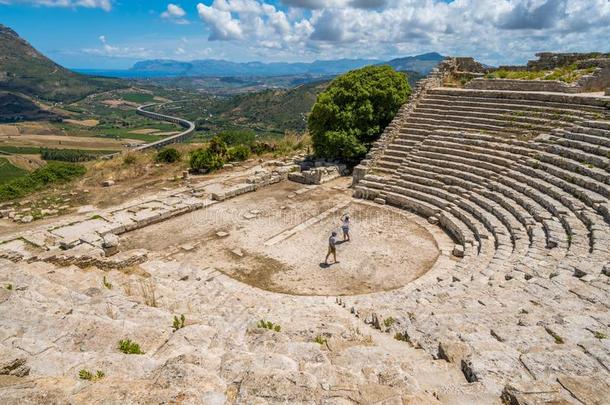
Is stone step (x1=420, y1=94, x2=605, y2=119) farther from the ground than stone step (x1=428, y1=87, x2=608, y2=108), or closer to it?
closer to it

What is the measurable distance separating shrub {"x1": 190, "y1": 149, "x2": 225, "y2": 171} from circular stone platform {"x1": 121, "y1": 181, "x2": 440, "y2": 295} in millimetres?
5550

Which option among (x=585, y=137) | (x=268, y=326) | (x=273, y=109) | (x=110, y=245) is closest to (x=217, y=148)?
(x=110, y=245)

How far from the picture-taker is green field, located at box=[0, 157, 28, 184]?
43297mm

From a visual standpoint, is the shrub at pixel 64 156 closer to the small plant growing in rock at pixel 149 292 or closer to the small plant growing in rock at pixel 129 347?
the small plant growing in rock at pixel 149 292

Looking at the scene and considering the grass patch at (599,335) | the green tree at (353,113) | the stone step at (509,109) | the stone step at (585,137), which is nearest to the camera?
the grass patch at (599,335)

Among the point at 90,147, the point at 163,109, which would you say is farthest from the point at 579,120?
the point at 163,109

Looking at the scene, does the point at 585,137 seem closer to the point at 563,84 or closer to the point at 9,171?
the point at 563,84

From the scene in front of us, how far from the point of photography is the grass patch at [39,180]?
18109 millimetres

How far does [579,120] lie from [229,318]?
52.2 ft

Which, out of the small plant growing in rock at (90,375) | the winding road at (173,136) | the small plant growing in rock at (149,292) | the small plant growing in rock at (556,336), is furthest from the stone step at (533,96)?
the winding road at (173,136)

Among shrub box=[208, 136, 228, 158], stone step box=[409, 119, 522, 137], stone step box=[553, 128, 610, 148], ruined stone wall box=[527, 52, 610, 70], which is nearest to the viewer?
stone step box=[553, 128, 610, 148]

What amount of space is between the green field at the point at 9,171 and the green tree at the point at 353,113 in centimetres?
3777

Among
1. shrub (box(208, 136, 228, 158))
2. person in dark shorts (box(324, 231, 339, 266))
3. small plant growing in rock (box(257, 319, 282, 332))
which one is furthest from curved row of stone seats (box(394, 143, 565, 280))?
shrub (box(208, 136, 228, 158))

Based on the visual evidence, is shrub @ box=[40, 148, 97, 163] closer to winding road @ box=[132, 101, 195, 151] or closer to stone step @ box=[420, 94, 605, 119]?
winding road @ box=[132, 101, 195, 151]
